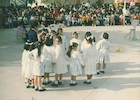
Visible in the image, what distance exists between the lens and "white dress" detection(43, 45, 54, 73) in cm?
807

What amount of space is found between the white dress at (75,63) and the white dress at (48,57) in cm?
59

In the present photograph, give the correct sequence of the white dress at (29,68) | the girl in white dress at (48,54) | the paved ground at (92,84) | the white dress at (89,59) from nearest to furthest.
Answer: the paved ground at (92,84)
the white dress at (29,68)
the girl in white dress at (48,54)
the white dress at (89,59)

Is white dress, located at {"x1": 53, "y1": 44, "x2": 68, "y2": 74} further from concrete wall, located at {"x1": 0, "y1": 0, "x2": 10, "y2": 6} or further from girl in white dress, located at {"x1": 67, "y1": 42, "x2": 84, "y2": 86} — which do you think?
concrete wall, located at {"x1": 0, "y1": 0, "x2": 10, "y2": 6}

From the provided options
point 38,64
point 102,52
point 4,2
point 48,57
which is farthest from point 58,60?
point 4,2

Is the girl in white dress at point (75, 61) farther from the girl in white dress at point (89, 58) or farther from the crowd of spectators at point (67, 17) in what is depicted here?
the crowd of spectators at point (67, 17)

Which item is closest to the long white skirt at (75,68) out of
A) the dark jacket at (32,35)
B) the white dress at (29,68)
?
the white dress at (29,68)

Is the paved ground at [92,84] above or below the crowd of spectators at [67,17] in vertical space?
below

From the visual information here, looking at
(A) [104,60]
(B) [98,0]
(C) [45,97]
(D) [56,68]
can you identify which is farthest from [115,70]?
(B) [98,0]

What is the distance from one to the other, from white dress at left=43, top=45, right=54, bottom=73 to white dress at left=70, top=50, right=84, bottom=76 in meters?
0.59

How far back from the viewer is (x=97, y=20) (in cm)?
2119

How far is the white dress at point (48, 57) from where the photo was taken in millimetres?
8073

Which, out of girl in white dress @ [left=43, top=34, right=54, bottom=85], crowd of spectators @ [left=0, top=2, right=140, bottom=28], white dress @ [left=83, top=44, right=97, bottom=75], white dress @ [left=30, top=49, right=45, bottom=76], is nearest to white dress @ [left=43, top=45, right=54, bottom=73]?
girl in white dress @ [left=43, top=34, right=54, bottom=85]

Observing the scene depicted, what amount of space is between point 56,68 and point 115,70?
261 cm

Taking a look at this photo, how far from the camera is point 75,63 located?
26.8 feet
